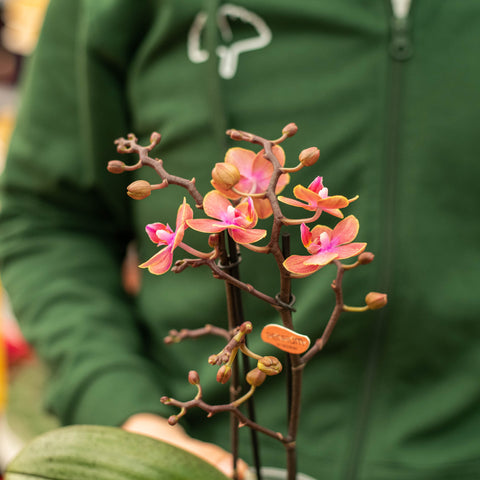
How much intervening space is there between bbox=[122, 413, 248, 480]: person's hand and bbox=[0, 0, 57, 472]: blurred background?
76 cm

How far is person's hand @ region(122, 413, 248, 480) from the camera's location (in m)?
0.36

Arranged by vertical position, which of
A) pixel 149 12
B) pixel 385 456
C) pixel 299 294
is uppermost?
pixel 149 12

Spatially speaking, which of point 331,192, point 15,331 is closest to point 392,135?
point 331,192

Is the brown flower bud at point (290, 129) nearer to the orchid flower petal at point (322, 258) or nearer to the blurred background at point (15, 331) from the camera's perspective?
the orchid flower petal at point (322, 258)

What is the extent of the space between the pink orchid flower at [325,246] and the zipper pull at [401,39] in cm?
29

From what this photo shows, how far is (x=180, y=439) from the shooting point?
1.34ft

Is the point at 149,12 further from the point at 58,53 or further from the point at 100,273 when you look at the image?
the point at 100,273

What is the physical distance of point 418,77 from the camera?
0.44 m

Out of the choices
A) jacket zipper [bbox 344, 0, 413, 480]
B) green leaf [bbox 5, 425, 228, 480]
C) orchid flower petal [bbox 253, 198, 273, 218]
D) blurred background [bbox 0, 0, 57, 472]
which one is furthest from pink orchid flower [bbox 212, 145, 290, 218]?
blurred background [bbox 0, 0, 57, 472]

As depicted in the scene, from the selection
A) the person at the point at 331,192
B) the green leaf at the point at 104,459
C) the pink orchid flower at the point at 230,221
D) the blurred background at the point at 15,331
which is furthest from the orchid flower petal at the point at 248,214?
the blurred background at the point at 15,331

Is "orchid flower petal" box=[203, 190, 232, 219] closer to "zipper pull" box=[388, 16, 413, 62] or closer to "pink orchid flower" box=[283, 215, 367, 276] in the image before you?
"pink orchid flower" box=[283, 215, 367, 276]

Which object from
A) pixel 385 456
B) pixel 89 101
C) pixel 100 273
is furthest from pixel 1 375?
pixel 385 456

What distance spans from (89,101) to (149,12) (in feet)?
0.37

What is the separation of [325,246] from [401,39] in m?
0.31
